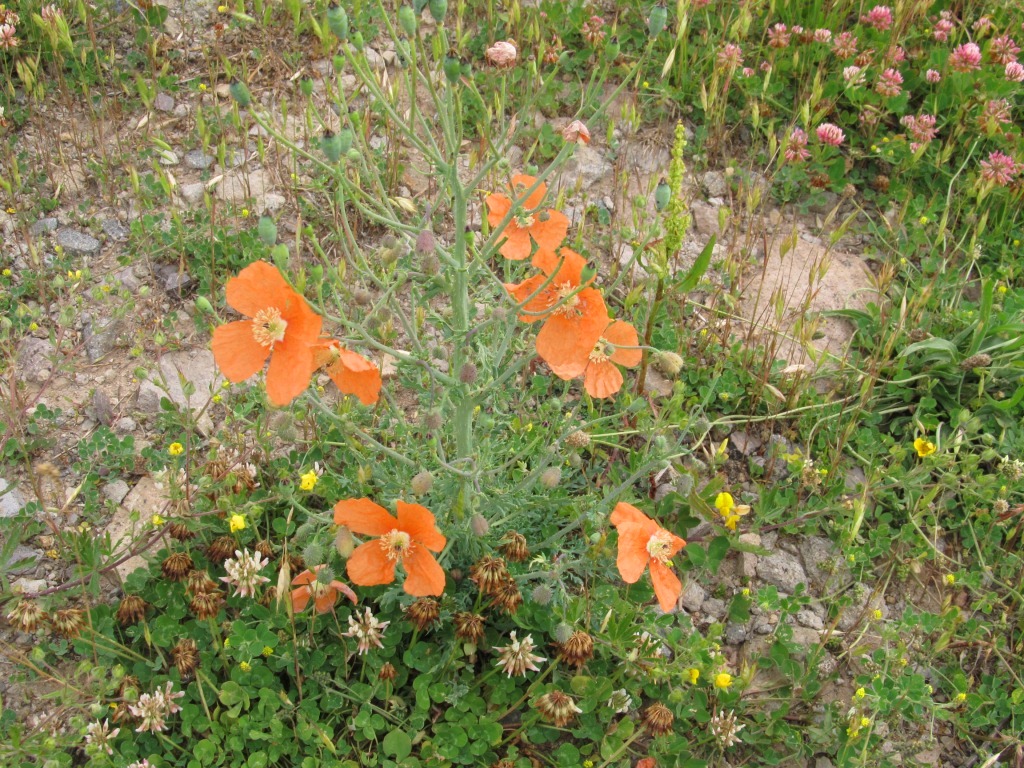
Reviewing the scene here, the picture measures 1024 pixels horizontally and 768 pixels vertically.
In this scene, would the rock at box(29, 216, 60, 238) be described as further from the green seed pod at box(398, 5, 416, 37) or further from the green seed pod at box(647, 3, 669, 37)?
the green seed pod at box(647, 3, 669, 37)

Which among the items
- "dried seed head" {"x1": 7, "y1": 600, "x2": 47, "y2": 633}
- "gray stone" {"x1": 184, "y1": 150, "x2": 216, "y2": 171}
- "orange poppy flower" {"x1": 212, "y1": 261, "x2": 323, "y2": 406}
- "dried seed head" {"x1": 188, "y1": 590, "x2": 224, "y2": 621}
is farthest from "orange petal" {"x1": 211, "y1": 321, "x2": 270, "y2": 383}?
"gray stone" {"x1": 184, "y1": 150, "x2": 216, "y2": 171}

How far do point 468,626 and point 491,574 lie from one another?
0.21m

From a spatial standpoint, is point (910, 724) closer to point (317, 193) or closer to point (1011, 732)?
point (1011, 732)

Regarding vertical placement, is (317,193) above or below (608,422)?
above

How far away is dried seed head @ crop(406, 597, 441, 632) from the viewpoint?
2.51 m

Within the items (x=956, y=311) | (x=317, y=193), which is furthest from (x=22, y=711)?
(x=956, y=311)

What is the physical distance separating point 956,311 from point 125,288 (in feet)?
11.4

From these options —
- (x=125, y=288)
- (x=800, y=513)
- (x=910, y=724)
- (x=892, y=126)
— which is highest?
(x=892, y=126)

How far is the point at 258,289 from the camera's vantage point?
76.0 inches

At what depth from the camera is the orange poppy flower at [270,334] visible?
6.09ft

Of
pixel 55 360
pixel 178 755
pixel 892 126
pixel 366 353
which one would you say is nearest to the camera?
pixel 178 755

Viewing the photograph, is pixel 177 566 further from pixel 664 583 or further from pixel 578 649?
pixel 664 583

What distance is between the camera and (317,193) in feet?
12.9

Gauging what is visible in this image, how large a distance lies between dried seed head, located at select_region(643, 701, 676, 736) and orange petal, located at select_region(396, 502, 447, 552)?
2.68ft
